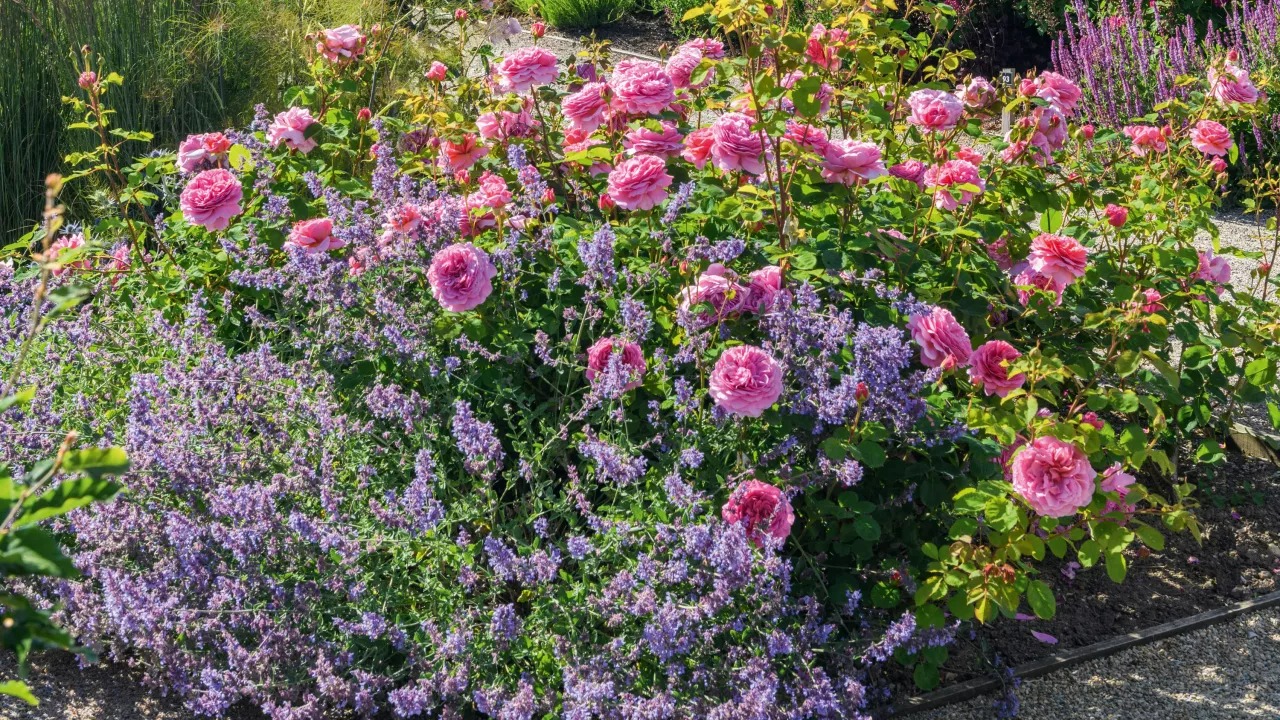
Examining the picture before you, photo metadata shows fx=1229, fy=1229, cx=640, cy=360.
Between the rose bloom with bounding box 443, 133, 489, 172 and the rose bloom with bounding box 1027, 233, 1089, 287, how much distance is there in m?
1.45

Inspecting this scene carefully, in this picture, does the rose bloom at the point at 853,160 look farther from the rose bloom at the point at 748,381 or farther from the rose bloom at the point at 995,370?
the rose bloom at the point at 748,381

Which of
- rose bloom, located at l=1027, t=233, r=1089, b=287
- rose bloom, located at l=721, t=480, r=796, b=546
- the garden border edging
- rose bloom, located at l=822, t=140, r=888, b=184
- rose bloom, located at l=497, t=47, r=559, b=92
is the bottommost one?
the garden border edging

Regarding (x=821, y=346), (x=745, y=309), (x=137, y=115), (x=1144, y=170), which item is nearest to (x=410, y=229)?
(x=745, y=309)

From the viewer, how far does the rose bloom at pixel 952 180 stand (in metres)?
3.01

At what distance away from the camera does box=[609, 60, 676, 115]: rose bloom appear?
3.01 metres

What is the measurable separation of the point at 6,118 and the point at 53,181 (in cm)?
430

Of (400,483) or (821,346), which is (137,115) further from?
(821,346)

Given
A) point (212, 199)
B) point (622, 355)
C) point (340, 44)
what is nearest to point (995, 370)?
point (622, 355)

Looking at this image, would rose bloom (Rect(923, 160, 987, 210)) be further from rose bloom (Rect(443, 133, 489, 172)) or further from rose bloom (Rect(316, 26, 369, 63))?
rose bloom (Rect(316, 26, 369, 63))

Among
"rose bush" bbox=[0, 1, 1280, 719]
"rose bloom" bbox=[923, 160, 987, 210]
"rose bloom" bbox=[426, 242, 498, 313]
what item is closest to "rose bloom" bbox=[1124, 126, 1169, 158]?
"rose bush" bbox=[0, 1, 1280, 719]

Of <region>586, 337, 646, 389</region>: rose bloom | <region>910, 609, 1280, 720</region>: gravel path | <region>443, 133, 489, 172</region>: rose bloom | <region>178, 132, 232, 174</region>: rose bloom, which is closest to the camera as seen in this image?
<region>586, 337, 646, 389</region>: rose bloom

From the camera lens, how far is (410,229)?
2832mm

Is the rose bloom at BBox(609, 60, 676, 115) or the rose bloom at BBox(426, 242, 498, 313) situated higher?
the rose bloom at BBox(609, 60, 676, 115)

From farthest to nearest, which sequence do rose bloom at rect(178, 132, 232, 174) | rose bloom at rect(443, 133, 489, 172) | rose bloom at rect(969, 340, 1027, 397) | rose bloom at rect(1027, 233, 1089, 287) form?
rose bloom at rect(178, 132, 232, 174) < rose bloom at rect(443, 133, 489, 172) < rose bloom at rect(1027, 233, 1089, 287) < rose bloom at rect(969, 340, 1027, 397)
